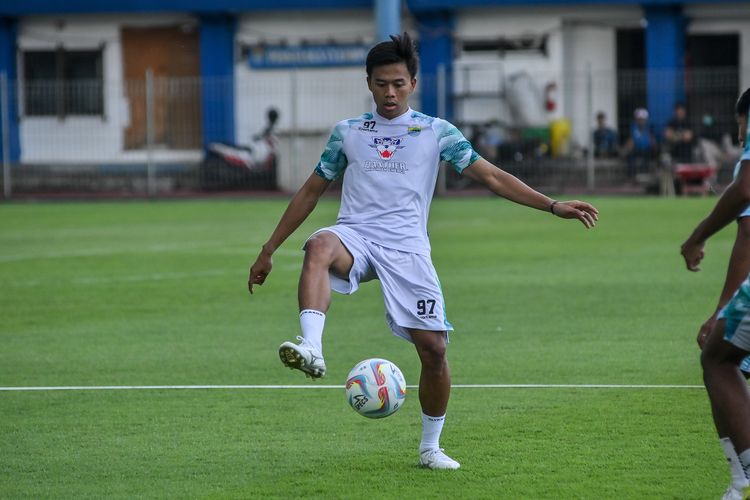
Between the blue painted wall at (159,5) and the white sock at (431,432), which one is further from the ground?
the blue painted wall at (159,5)

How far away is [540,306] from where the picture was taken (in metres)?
13.6

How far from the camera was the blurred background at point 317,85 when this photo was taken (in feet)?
110

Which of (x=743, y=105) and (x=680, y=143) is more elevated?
(x=743, y=105)

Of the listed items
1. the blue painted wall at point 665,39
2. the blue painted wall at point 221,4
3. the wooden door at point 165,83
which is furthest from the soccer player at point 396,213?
the blue painted wall at point 221,4

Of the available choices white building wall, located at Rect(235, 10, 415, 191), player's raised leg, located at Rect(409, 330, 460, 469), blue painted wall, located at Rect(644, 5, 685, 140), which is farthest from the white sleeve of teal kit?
blue painted wall, located at Rect(644, 5, 685, 140)

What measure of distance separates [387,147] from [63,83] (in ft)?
104

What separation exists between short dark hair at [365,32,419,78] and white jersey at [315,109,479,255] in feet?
0.95

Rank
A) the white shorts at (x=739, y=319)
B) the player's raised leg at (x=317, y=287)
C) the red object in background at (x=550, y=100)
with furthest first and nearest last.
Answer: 1. the red object in background at (x=550, y=100)
2. the player's raised leg at (x=317, y=287)
3. the white shorts at (x=739, y=319)

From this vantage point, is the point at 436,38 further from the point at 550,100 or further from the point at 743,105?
the point at 743,105

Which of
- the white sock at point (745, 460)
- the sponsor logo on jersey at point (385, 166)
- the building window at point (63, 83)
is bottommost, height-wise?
the white sock at point (745, 460)

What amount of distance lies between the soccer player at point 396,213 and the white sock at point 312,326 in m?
0.01

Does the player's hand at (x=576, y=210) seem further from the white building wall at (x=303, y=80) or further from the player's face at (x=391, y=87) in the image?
the white building wall at (x=303, y=80)

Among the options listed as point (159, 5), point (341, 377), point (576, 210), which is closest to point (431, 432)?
point (576, 210)

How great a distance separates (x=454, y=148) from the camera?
7.08 meters
